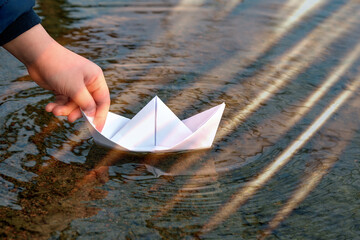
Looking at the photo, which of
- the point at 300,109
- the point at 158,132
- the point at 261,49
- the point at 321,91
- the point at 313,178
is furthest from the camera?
the point at 261,49

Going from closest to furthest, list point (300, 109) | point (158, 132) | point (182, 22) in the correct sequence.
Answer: point (158, 132)
point (300, 109)
point (182, 22)

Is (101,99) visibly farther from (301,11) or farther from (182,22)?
(301,11)

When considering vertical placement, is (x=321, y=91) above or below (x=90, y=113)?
below

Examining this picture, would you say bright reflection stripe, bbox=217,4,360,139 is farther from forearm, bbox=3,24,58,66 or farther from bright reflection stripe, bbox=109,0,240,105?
forearm, bbox=3,24,58,66

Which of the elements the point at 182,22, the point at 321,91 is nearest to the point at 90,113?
the point at 321,91

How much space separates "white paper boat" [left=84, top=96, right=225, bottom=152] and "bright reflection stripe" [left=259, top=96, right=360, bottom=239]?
312mm

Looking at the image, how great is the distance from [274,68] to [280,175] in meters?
0.84

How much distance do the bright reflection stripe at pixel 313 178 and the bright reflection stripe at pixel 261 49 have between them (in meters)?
0.54

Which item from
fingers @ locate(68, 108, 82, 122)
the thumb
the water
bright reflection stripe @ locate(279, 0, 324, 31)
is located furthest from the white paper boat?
bright reflection stripe @ locate(279, 0, 324, 31)

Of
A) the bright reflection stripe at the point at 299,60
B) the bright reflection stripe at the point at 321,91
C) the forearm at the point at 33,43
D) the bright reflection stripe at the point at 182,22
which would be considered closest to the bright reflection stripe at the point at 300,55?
the bright reflection stripe at the point at 299,60

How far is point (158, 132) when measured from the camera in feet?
4.89

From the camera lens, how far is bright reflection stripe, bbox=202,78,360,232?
3.99ft

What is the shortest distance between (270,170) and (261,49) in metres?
1.05

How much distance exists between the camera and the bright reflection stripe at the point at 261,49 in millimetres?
2010
